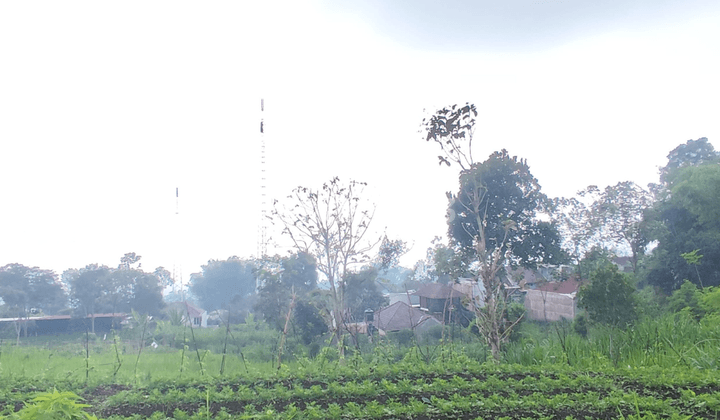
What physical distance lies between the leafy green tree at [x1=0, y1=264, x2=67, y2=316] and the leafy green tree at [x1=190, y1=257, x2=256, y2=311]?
14503 millimetres

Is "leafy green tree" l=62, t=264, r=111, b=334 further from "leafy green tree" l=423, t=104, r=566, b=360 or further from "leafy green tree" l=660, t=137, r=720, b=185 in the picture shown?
"leafy green tree" l=660, t=137, r=720, b=185

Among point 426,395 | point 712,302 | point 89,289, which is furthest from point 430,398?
point 89,289

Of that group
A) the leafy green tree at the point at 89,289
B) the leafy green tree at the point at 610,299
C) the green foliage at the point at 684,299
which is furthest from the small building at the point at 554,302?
the leafy green tree at the point at 89,289

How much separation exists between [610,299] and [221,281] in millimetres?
44177

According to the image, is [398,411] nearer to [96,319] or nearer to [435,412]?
[435,412]

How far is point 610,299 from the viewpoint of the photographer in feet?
29.6

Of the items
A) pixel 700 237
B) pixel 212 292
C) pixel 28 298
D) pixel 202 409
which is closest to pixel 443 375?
pixel 202 409

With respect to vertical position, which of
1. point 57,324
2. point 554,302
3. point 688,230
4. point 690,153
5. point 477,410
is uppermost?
point 690,153

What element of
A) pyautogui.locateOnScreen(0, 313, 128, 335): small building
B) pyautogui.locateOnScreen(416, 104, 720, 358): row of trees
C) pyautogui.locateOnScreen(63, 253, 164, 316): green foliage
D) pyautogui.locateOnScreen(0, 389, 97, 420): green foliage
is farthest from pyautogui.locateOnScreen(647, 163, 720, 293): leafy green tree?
pyautogui.locateOnScreen(63, 253, 164, 316): green foliage

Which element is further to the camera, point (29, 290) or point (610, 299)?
point (29, 290)

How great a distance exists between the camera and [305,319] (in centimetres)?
2062

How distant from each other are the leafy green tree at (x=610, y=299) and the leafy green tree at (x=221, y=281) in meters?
41.3

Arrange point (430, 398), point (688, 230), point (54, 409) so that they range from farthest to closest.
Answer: point (688, 230) < point (430, 398) < point (54, 409)

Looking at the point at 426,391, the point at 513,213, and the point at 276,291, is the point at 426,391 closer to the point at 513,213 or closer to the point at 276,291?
the point at 513,213
